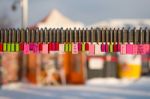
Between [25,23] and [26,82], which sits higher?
[25,23]

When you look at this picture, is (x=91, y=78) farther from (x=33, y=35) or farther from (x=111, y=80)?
(x=33, y=35)

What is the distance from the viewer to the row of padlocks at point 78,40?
46.5ft

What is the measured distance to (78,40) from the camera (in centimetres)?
1461

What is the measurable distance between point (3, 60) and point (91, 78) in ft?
17.6

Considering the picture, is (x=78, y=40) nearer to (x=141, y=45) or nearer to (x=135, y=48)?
(x=135, y=48)

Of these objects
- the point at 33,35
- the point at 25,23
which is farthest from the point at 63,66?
the point at 33,35

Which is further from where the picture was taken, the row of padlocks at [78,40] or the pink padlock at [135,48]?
the row of padlocks at [78,40]

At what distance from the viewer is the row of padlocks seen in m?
14.2

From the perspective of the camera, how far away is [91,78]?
2691 cm

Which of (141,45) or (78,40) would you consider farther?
(78,40)

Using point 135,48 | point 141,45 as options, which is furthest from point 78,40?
point 141,45

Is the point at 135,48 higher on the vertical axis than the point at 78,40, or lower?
lower

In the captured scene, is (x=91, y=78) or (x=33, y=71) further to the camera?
(x=91, y=78)

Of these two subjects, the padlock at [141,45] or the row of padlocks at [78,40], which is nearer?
the padlock at [141,45]
